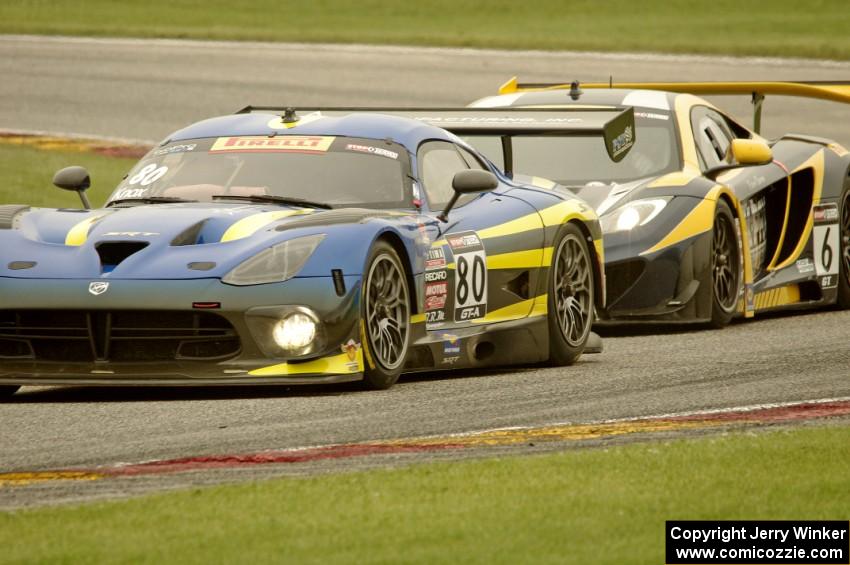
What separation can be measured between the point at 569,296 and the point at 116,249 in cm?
296

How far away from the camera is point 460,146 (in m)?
9.80

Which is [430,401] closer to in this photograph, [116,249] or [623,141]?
[116,249]

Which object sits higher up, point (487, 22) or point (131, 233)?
point (487, 22)

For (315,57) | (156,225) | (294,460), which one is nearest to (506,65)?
(315,57)

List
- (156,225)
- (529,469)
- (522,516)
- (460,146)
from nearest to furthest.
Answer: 1. (522,516)
2. (529,469)
3. (156,225)
4. (460,146)

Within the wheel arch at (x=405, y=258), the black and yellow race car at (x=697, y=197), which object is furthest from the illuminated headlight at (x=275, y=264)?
the black and yellow race car at (x=697, y=197)

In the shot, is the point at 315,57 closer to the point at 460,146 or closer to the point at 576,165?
the point at 576,165

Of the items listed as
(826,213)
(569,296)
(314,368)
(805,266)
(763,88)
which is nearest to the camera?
(314,368)

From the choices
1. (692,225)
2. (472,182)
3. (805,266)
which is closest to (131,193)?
(472,182)

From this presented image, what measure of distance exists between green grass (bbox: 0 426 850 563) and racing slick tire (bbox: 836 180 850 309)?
690 cm

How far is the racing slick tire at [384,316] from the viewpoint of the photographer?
7926 mm

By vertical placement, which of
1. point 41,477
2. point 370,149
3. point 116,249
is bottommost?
point 41,477

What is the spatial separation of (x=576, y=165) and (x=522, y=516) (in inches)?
265

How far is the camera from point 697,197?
37.2ft
